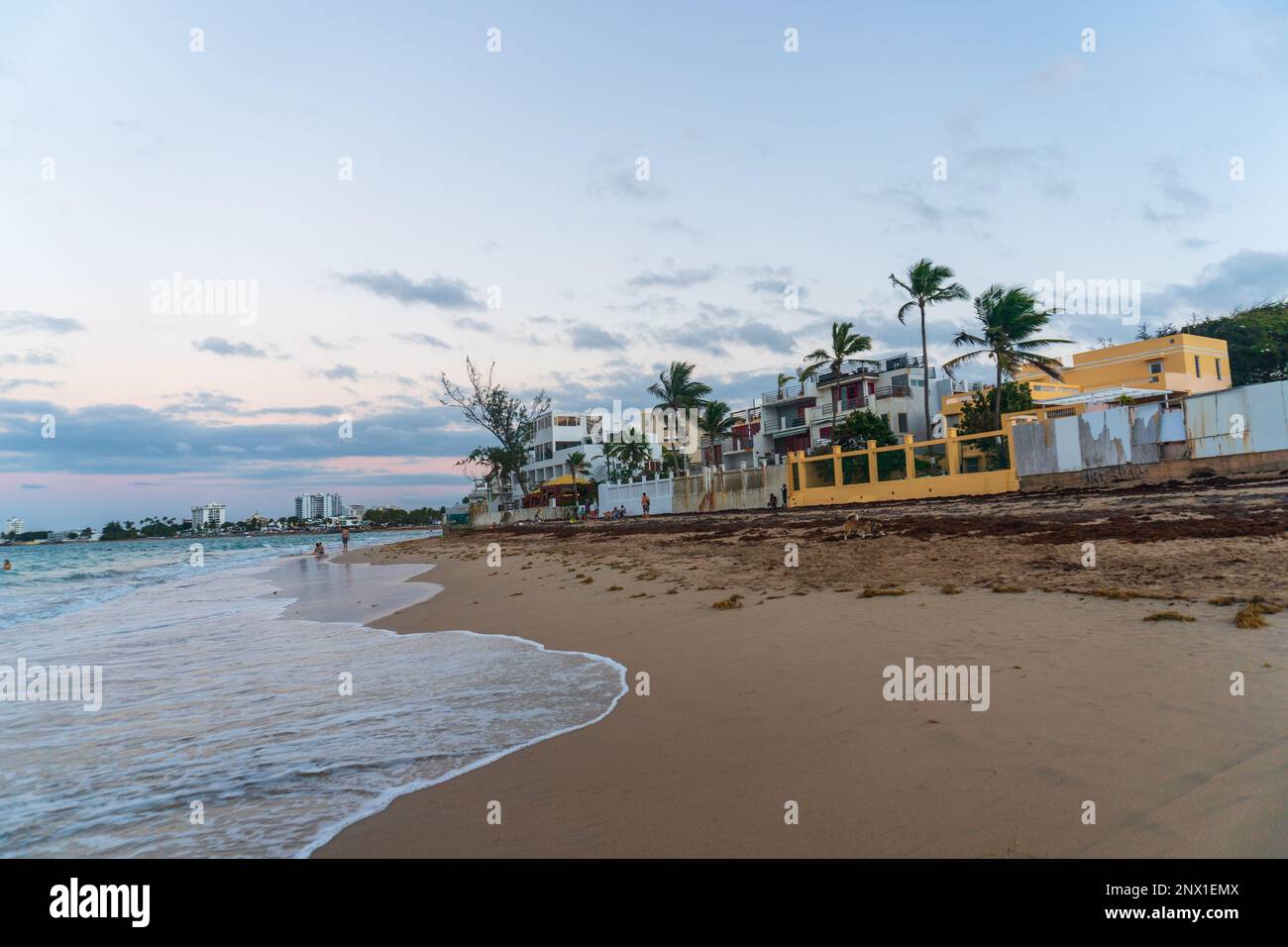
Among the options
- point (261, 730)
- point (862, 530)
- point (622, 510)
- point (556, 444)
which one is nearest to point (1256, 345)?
point (622, 510)

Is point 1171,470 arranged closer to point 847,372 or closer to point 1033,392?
point 1033,392

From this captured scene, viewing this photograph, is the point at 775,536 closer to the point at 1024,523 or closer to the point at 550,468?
the point at 1024,523

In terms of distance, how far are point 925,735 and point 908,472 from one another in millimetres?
32125

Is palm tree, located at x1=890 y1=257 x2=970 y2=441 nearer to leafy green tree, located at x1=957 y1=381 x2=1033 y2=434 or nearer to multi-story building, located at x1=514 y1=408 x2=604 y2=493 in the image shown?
leafy green tree, located at x1=957 y1=381 x2=1033 y2=434

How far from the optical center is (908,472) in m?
34.2

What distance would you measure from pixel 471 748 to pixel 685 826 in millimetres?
2103

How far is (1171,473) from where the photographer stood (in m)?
24.7

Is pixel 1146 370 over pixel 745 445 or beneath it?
over

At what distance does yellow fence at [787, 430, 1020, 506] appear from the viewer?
30.2 metres

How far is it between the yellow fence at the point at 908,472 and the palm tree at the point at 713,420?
20281 mm

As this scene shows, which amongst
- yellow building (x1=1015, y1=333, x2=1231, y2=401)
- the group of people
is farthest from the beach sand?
the group of people

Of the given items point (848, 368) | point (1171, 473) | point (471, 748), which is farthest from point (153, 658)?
point (848, 368)

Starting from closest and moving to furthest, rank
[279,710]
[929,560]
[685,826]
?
[685,826], [279,710], [929,560]

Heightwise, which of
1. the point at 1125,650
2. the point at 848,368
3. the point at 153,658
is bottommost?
the point at 153,658
